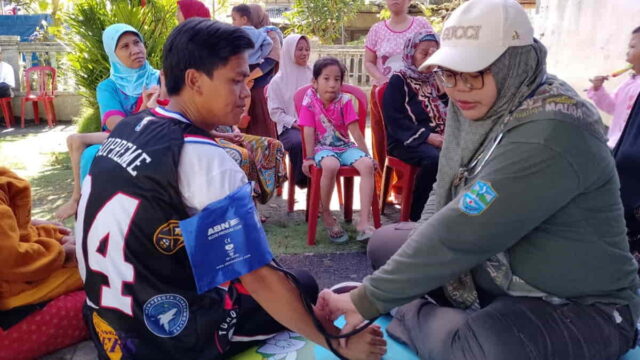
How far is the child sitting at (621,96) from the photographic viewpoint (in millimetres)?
3488

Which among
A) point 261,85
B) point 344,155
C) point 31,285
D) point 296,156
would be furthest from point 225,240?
point 261,85

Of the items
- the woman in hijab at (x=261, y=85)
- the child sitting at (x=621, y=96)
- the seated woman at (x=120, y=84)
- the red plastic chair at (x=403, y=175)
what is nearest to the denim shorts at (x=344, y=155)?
the red plastic chair at (x=403, y=175)

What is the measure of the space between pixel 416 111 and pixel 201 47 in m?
2.58

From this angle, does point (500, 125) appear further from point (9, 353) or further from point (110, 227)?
point (9, 353)

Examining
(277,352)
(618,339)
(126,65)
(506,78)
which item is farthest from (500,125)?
(126,65)

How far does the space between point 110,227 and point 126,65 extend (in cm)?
289

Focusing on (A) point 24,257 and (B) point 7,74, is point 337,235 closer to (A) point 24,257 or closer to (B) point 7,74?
(A) point 24,257

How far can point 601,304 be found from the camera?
1.57m

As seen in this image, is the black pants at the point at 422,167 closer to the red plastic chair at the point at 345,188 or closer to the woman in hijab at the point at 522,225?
the red plastic chair at the point at 345,188

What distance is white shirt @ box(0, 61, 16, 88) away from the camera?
9562mm

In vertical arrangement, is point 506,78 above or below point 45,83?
above

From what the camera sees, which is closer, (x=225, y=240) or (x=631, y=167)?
(x=225, y=240)

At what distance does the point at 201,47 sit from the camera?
1.53m

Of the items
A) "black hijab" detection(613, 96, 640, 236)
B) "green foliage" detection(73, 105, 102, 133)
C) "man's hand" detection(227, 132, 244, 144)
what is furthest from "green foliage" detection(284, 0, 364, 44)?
"black hijab" detection(613, 96, 640, 236)
